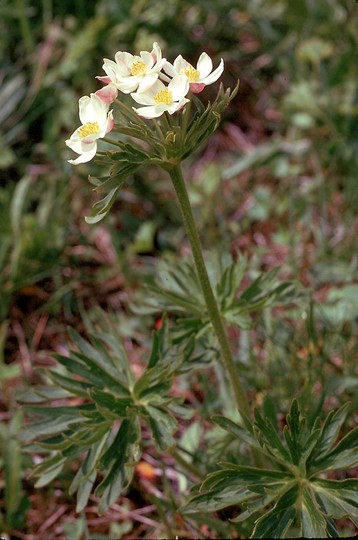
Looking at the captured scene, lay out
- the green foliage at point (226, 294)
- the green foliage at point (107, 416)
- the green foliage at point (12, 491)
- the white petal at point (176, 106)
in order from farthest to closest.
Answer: the green foliage at point (12, 491), the green foliage at point (226, 294), the green foliage at point (107, 416), the white petal at point (176, 106)

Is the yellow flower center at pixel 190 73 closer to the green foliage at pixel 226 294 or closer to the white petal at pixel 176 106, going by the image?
the white petal at pixel 176 106

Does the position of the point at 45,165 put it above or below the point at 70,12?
below

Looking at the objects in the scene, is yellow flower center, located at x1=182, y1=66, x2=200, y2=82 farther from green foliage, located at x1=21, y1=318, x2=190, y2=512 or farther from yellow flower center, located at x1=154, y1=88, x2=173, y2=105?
green foliage, located at x1=21, y1=318, x2=190, y2=512

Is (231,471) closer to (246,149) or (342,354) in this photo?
(342,354)

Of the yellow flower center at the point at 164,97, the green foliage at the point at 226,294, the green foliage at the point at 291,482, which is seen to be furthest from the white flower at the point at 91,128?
the green foliage at the point at 291,482

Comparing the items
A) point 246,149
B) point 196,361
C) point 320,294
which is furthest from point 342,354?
point 246,149

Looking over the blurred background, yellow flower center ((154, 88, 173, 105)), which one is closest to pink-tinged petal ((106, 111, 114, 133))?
yellow flower center ((154, 88, 173, 105))

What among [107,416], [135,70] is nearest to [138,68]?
[135,70]
